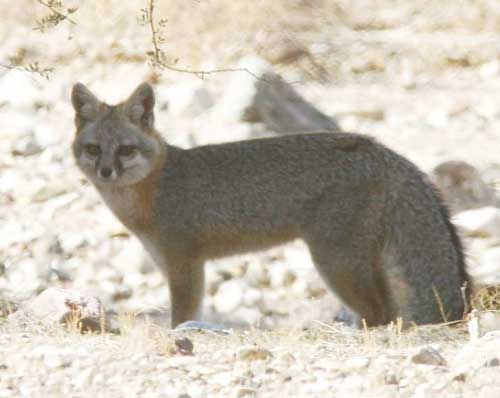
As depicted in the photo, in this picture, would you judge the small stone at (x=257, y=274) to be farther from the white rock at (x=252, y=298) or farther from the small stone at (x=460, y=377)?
the small stone at (x=460, y=377)

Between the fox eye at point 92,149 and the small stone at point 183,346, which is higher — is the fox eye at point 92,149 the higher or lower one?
the higher one

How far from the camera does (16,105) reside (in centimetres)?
1177

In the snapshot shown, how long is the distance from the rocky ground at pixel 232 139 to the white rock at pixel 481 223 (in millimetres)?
11

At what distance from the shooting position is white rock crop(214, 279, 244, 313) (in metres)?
9.16

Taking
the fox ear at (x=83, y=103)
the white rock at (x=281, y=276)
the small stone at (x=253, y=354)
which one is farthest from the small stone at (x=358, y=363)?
the white rock at (x=281, y=276)

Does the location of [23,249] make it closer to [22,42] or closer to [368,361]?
[22,42]

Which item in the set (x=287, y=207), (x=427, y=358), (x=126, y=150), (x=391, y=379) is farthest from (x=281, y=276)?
(x=391, y=379)

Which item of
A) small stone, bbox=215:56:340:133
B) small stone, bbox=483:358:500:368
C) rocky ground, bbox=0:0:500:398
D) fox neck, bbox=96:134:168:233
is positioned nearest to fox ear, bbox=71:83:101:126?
fox neck, bbox=96:134:168:233

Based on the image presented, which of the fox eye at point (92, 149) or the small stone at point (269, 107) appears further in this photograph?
the small stone at point (269, 107)

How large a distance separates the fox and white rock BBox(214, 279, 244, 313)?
1641 mm

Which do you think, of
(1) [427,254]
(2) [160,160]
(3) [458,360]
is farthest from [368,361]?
(2) [160,160]

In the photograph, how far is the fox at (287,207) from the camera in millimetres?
6832

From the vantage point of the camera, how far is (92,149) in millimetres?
7398

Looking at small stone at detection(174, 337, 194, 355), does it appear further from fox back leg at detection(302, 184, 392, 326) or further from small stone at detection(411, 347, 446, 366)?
fox back leg at detection(302, 184, 392, 326)
